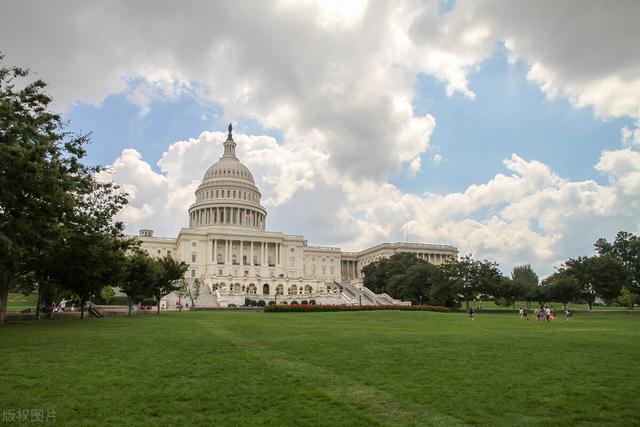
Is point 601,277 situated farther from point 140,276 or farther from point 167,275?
point 140,276

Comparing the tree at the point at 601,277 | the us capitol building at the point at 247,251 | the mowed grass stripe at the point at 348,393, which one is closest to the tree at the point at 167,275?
the us capitol building at the point at 247,251

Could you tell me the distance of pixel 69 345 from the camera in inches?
792

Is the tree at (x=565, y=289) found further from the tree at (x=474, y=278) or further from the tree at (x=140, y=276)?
the tree at (x=140, y=276)

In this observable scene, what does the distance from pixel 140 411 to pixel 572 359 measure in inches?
567

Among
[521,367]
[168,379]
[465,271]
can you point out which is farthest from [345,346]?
[465,271]

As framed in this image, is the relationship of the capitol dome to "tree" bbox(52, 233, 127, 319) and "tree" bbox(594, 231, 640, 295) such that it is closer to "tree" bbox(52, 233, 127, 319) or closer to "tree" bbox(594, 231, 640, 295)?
"tree" bbox(594, 231, 640, 295)

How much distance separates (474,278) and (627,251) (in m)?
36.2

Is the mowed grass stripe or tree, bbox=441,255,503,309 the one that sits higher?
tree, bbox=441,255,503,309

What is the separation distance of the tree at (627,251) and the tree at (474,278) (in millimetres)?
27154

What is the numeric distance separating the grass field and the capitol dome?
117741mm

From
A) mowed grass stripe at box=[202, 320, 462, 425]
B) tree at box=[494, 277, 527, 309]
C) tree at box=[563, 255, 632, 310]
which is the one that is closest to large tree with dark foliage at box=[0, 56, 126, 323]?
mowed grass stripe at box=[202, 320, 462, 425]

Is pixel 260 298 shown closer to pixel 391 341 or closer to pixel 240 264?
pixel 240 264

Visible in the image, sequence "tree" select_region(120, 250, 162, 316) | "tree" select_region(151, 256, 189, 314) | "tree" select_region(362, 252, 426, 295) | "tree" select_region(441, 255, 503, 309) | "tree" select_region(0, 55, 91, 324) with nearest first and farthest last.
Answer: "tree" select_region(0, 55, 91, 324) < "tree" select_region(120, 250, 162, 316) < "tree" select_region(151, 256, 189, 314) < "tree" select_region(441, 255, 503, 309) < "tree" select_region(362, 252, 426, 295)

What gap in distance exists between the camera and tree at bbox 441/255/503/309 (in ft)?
255
